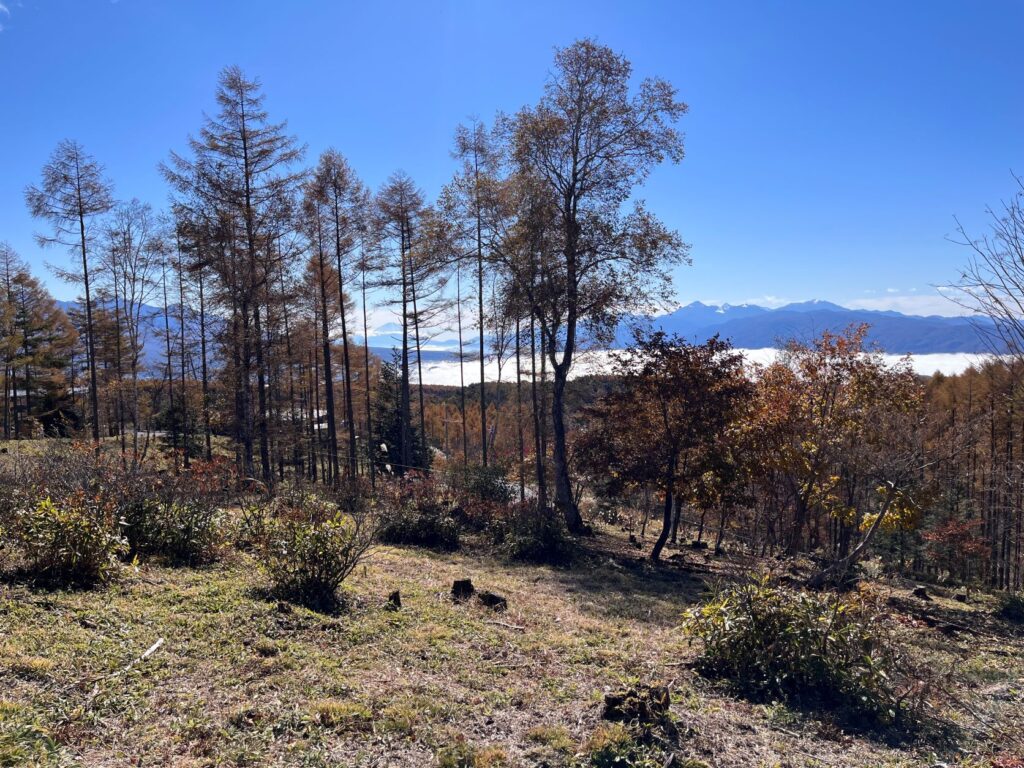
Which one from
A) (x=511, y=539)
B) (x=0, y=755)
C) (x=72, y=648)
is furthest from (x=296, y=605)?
(x=511, y=539)

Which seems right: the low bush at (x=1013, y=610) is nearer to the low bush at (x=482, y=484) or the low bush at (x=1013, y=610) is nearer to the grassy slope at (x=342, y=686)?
the grassy slope at (x=342, y=686)

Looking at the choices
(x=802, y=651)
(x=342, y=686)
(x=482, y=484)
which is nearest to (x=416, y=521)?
(x=482, y=484)

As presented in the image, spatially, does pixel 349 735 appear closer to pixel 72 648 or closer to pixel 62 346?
pixel 72 648

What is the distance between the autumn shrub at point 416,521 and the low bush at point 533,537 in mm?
961

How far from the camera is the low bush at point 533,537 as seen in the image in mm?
11391

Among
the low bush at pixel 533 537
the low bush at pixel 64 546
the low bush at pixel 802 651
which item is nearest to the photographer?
the low bush at pixel 802 651

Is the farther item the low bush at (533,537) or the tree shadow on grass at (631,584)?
the low bush at (533,537)

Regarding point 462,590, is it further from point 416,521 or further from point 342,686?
point 416,521

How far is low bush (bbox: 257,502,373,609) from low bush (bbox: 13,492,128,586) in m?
1.40

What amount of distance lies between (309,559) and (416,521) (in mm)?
5605

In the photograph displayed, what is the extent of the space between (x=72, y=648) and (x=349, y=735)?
2.13 meters

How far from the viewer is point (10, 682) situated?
11.6ft

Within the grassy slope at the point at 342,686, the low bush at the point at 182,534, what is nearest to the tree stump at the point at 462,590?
the grassy slope at the point at 342,686

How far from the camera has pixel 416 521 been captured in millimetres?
11656
